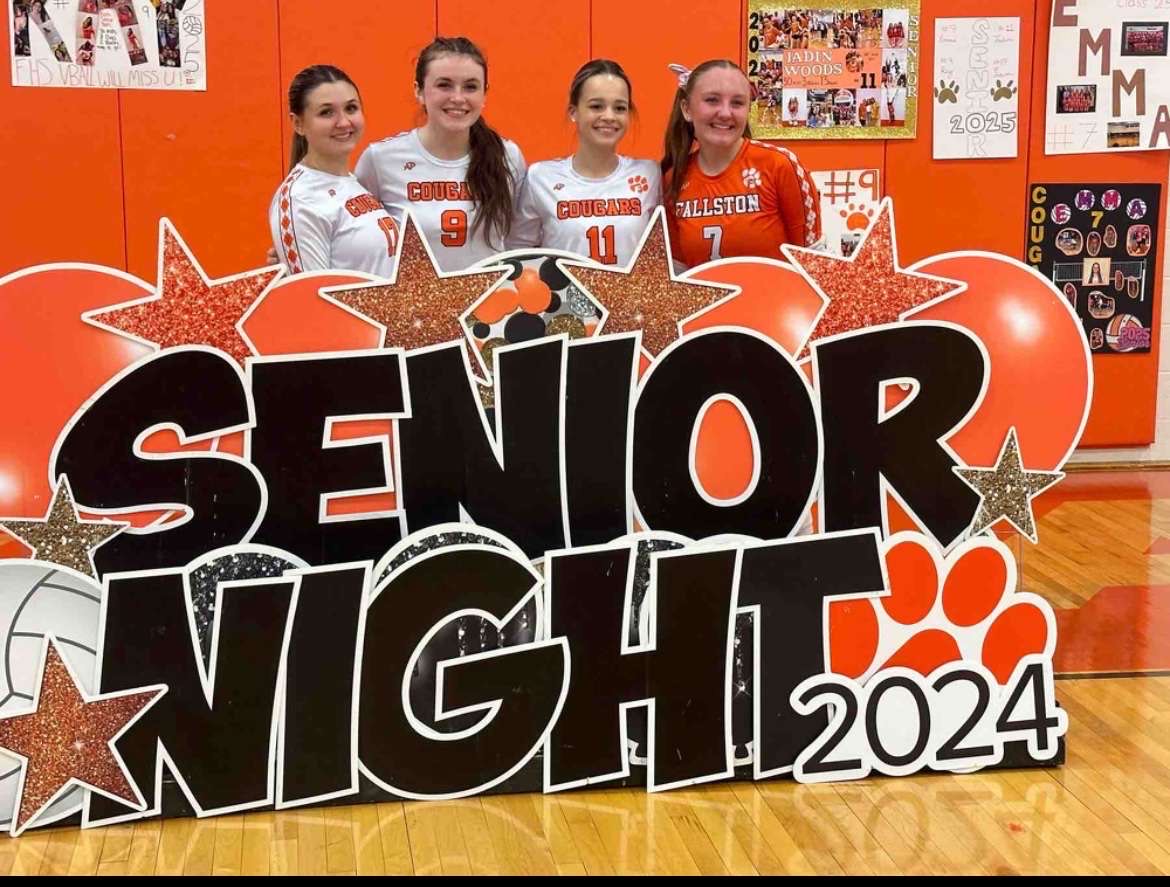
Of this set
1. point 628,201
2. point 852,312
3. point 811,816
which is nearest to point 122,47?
point 628,201

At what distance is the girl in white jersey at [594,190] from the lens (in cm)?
327

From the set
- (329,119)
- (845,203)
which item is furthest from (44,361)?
(845,203)

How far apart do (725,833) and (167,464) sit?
4.39 feet

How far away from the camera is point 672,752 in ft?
9.47

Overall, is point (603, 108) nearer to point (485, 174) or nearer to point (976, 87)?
point (485, 174)

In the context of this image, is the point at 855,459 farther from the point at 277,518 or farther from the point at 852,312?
the point at 277,518

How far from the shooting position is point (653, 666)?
2873 millimetres

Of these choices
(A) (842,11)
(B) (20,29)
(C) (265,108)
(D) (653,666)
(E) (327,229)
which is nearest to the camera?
→ (D) (653,666)

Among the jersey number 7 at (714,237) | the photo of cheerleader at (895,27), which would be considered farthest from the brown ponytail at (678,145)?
the photo of cheerleader at (895,27)

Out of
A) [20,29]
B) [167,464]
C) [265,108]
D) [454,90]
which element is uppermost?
[20,29]

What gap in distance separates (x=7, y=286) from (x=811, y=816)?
1931 millimetres

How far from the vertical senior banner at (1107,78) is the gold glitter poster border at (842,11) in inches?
23.6

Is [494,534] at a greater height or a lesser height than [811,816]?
greater

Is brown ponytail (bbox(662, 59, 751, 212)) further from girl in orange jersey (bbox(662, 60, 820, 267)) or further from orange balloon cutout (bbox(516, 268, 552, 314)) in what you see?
orange balloon cutout (bbox(516, 268, 552, 314))
